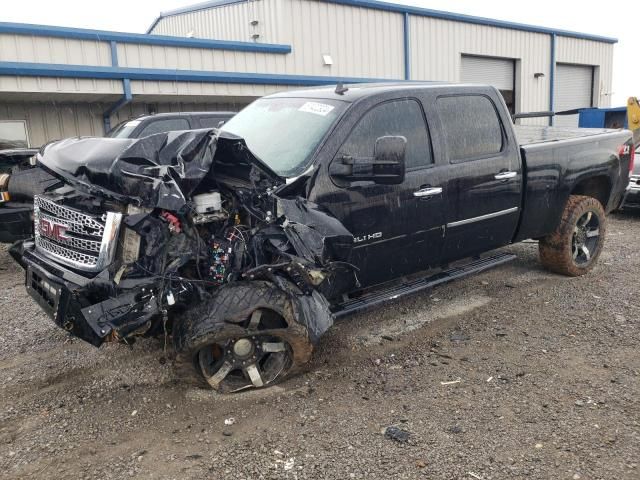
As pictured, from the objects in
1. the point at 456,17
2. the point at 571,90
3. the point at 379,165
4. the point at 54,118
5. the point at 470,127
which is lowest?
the point at 379,165

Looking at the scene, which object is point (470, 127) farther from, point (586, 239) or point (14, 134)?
point (14, 134)

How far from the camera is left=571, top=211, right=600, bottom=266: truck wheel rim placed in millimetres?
5961

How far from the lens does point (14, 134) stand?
1116 centimetres

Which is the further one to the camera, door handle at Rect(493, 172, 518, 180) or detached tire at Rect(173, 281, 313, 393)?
door handle at Rect(493, 172, 518, 180)

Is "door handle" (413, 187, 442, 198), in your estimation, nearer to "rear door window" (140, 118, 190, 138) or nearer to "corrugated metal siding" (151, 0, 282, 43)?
"rear door window" (140, 118, 190, 138)

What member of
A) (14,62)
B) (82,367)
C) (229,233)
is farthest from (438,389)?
(14,62)

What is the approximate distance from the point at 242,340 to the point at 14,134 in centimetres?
994

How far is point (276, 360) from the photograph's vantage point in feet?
11.8

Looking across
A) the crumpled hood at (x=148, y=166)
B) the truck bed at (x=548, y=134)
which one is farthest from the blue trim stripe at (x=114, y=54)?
the crumpled hood at (x=148, y=166)

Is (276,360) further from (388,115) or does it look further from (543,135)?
(543,135)

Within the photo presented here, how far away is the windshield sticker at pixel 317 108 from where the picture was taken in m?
4.15

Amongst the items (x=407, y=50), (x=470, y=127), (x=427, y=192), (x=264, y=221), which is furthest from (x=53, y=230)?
(x=407, y=50)

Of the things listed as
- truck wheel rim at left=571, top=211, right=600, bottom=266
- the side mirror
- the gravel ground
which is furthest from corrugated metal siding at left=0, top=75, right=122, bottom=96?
truck wheel rim at left=571, top=211, right=600, bottom=266

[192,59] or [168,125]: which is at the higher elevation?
[192,59]
